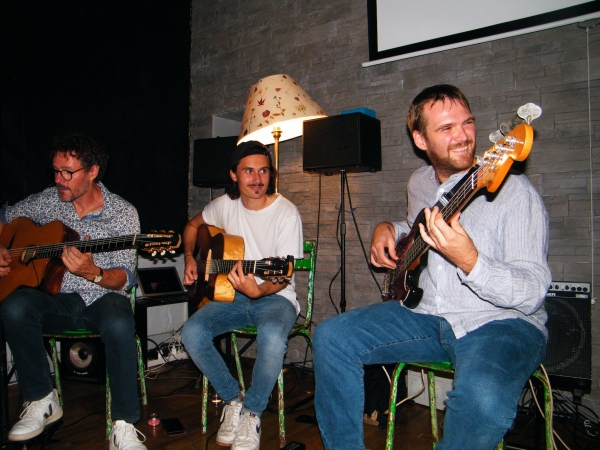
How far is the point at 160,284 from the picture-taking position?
12.2 ft

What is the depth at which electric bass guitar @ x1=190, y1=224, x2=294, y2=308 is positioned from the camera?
7.08 feet

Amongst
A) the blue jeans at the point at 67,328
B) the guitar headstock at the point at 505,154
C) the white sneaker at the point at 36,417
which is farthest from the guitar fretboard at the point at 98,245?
the guitar headstock at the point at 505,154

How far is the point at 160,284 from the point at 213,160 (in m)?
1.09

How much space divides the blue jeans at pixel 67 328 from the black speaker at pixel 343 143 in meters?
1.46

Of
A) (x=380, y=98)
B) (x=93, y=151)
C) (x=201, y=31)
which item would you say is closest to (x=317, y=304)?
(x=380, y=98)

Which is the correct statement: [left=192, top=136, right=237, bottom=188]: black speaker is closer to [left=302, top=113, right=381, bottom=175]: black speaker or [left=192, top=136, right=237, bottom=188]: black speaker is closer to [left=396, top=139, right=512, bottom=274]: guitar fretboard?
[left=302, top=113, right=381, bottom=175]: black speaker

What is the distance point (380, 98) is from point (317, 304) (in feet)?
5.11

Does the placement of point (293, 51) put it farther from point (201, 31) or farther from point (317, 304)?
point (317, 304)

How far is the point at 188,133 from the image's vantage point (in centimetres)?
438

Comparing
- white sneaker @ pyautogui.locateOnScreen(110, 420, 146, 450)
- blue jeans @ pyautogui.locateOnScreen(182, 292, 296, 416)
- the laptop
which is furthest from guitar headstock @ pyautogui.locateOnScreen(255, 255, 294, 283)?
the laptop

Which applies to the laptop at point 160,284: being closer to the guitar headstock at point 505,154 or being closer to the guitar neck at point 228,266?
the guitar neck at point 228,266

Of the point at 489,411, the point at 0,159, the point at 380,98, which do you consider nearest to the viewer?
the point at 489,411

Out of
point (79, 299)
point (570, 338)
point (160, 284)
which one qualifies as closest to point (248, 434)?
point (79, 299)

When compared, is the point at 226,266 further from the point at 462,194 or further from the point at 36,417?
the point at 462,194
